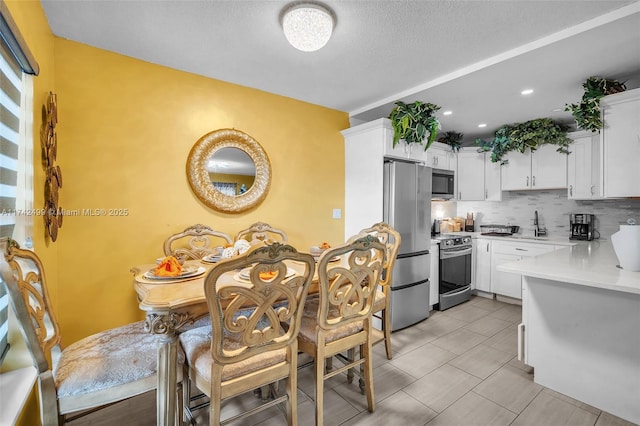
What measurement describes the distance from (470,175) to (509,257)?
1310mm

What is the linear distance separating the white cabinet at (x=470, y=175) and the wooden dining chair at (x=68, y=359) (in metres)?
4.29

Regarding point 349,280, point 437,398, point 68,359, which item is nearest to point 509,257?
point 437,398

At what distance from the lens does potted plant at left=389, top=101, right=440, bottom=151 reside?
298 centimetres

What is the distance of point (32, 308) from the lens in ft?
4.17

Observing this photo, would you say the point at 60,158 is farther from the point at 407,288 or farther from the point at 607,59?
the point at 607,59

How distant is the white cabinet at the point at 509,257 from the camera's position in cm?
364

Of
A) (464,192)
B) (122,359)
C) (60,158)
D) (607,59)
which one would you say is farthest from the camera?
(464,192)

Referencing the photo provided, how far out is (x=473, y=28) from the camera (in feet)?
6.20

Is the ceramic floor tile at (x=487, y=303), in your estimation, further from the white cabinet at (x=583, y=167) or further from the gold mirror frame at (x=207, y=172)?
the gold mirror frame at (x=207, y=172)

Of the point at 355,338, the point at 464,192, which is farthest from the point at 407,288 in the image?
the point at 464,192

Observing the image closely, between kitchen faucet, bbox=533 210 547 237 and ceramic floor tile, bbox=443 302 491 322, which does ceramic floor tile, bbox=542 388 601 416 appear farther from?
kitchen faucet, bbox=533 210 547 237

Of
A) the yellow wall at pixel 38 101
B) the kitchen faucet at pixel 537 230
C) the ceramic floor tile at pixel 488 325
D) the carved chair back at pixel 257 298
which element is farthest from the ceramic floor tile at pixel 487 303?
the yellow wall at pixel 38 101

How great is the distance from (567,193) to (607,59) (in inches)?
85.7

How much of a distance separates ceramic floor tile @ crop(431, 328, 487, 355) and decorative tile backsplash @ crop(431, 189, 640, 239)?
82.5 inches
